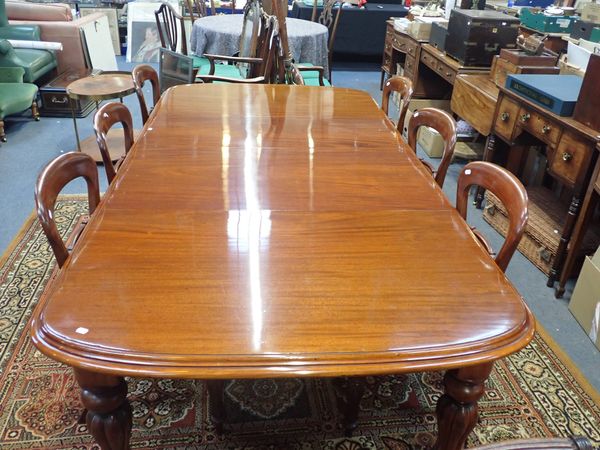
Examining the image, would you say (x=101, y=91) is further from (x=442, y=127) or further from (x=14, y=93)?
(x=442, y=127)

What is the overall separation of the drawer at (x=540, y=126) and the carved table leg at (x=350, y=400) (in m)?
1.39

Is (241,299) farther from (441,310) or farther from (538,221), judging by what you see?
(538,221)

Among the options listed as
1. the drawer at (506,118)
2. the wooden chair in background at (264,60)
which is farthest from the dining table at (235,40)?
the drawer at (506,118)

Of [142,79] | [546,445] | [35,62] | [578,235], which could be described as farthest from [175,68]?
→ [546,445]

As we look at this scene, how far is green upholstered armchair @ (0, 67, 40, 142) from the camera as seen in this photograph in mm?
3270

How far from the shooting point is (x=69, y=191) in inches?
110

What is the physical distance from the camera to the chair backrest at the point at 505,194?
113 cm

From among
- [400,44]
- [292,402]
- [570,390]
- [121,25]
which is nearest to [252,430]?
[292,402]

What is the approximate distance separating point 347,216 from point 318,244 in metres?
0.15

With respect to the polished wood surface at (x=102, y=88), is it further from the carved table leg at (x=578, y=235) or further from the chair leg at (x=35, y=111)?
the carved table leg at (x=578, y=235)

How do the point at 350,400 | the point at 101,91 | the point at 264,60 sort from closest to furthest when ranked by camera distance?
the point at 350,400 < the point at 101,91 < the point at 264,60

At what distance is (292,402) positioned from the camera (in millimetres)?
1565

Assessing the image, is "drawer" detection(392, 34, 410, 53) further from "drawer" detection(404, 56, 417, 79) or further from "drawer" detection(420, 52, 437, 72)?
"drawer" detection(420, 52, 437, 72)

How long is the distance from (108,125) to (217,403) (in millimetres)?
942
